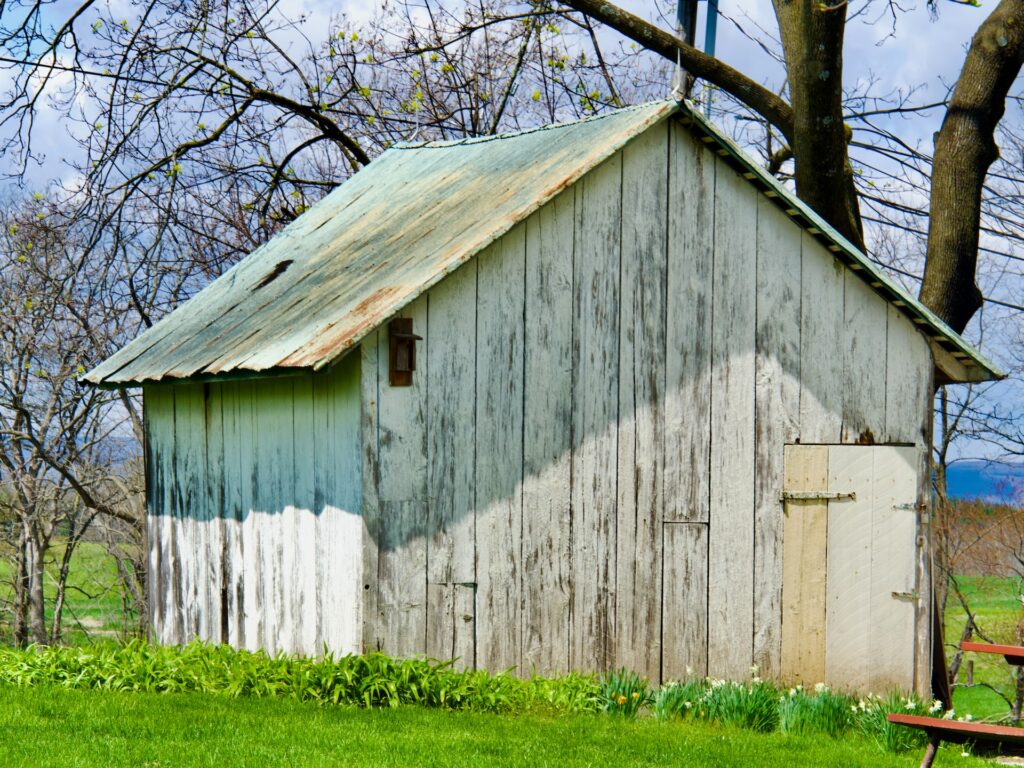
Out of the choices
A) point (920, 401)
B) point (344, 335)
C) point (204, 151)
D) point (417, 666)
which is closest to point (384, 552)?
point (417, 666)

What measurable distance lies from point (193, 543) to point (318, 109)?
947cm

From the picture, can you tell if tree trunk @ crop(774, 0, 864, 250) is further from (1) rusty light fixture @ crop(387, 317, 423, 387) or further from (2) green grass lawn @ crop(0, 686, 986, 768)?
(2) green grass lawn @ crop(0, 686, 986, 768)

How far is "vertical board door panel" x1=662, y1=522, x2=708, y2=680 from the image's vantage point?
10.8m

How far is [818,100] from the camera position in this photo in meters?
13.3

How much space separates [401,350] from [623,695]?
3.14 meters

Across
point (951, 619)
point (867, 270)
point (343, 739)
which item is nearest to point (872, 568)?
point (867, 270)

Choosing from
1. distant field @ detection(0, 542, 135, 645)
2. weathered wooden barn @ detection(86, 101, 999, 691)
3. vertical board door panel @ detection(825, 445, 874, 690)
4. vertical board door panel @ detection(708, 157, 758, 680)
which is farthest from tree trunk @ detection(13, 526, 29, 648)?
vertical board door panel @ detection(825, 445, 874, 690)

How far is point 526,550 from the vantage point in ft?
33.1

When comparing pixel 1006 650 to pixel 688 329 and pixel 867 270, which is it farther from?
pixel 867 270

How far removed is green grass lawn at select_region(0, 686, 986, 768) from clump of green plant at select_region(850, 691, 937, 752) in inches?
5.2

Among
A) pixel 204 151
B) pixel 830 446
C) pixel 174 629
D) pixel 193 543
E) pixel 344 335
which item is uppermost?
pixel 204 151

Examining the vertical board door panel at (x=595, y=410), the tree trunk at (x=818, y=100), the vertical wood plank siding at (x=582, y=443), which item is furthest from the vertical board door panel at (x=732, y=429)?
the tree trunk at (x=818, y=100)

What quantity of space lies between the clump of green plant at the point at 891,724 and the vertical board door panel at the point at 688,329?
2.06 meters

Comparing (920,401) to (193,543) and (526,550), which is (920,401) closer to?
(526,550)
